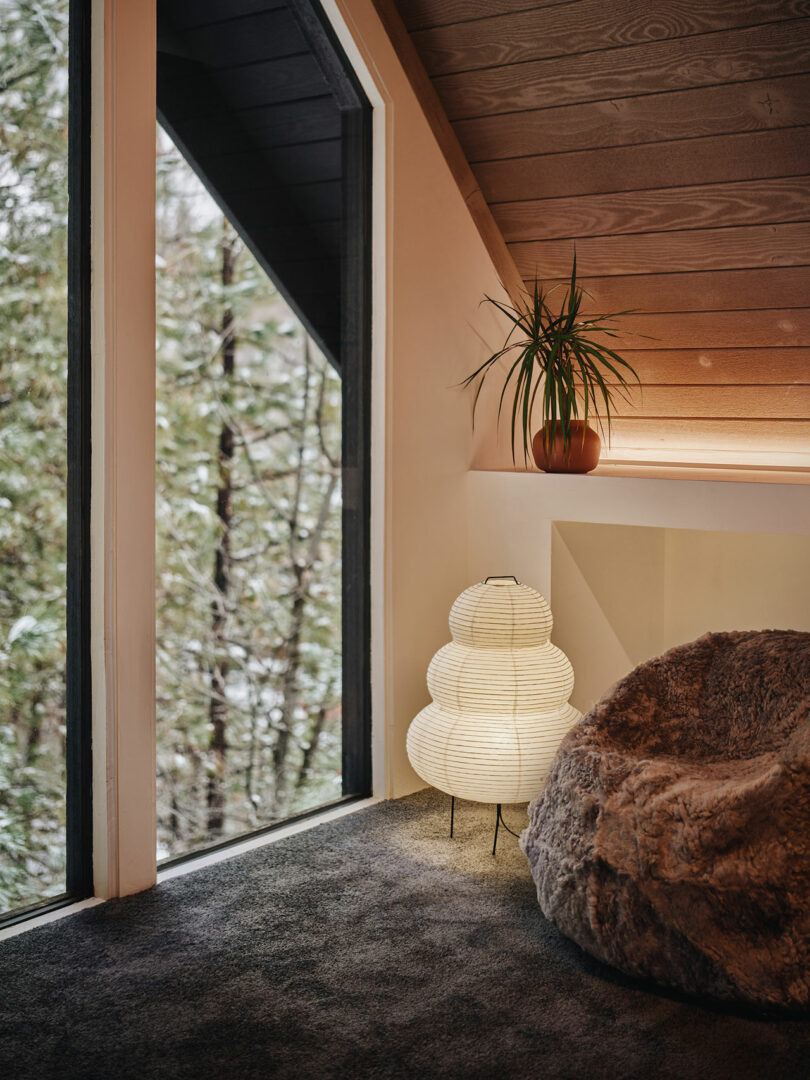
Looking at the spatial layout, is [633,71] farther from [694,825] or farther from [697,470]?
[694,825]

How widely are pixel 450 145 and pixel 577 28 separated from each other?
58 cm

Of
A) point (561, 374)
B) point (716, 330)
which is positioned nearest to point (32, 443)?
point (561, 374)

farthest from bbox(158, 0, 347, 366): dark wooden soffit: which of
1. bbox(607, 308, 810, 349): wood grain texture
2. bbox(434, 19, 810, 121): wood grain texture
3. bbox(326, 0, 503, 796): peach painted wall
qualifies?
bbox(607, 308, 810, 349): wood grain texture

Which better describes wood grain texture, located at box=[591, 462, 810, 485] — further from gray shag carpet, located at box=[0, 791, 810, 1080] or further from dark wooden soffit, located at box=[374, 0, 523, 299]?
gray shag carpet, located at box=[0, 791, 810, 1080]

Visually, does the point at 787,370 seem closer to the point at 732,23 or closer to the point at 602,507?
the point at 602,507

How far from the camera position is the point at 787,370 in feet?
10.6

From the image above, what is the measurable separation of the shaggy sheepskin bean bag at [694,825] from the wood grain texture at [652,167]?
126 centimetres

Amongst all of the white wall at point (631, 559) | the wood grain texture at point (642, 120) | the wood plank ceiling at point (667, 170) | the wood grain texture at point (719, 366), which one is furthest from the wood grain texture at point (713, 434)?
the wood grain texture at point (642, 120)

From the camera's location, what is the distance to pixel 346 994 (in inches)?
84.4

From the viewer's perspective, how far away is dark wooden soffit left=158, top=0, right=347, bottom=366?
273cm

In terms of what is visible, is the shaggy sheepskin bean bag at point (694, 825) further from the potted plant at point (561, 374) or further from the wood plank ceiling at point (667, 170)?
the wood plank ceiling at point (667, 170)

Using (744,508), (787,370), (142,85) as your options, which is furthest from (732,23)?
(142,85)

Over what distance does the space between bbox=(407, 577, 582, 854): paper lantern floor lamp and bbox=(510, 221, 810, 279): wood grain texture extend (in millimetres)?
1074

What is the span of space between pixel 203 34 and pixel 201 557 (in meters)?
1.35
